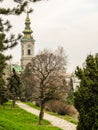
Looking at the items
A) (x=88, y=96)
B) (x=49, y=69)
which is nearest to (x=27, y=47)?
(x=49, y=69)

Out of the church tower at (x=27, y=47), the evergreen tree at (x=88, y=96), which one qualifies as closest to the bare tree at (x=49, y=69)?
the evergreen tree at (x=88, y=96)

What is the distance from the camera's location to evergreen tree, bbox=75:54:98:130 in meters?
18.1

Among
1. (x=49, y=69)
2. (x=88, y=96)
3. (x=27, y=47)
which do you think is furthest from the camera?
(x=27, y=47)

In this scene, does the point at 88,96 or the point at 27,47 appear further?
the point at 27,47

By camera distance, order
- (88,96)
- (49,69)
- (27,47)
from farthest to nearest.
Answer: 1. (27,47)
2. (49,69)
3. (88,96)

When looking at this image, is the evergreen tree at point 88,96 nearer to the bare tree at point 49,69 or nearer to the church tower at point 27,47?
the bare tree at point 49,69

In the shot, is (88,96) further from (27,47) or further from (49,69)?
(27,47)

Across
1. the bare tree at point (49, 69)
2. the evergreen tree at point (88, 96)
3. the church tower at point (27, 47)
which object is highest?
the church tower at point (27, 47)

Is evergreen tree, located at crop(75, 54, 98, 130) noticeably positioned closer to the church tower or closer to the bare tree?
the bare tree

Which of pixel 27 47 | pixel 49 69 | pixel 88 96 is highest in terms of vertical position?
pixel 27 47

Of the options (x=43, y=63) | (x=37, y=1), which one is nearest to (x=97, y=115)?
(x=37, y=1)

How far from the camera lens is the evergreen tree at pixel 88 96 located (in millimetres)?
18109

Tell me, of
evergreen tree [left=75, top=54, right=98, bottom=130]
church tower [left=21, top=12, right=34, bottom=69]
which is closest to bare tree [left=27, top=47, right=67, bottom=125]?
evergreen tree [left=75, top=54, right=98, bottom=130]

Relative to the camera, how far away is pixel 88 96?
1819cm
